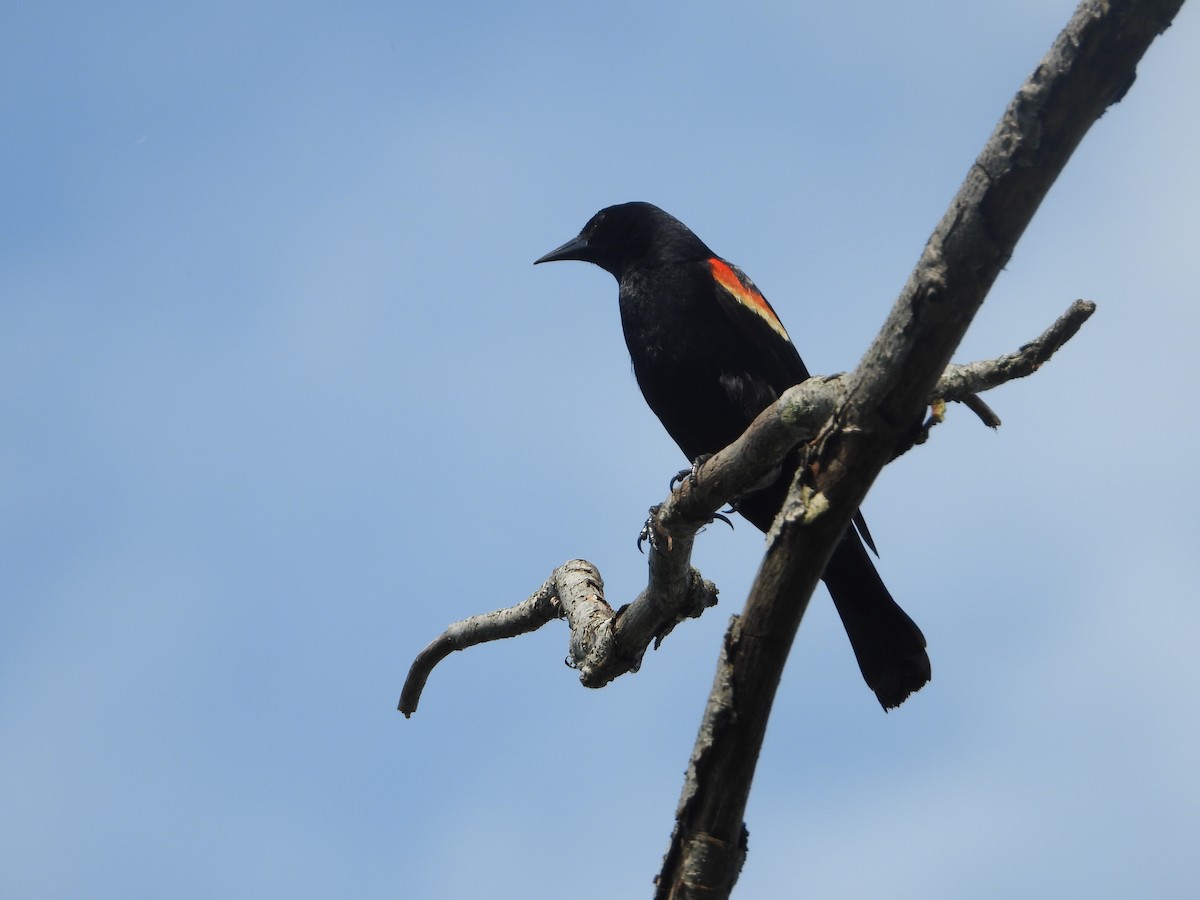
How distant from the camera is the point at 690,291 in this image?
16.7 ft

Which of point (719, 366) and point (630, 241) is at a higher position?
point (630, 241)

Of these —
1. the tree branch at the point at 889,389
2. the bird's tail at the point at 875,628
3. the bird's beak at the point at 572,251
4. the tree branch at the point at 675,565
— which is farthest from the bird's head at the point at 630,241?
the tree branch at the point at 889,389

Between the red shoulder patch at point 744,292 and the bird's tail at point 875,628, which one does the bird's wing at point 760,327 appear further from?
the bird's tail at point 875,628

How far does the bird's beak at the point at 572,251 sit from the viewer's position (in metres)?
6.36

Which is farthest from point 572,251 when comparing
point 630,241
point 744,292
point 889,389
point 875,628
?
point 889,389

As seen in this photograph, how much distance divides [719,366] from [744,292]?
1.77ft

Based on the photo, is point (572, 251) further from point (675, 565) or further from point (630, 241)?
point (675, 565)

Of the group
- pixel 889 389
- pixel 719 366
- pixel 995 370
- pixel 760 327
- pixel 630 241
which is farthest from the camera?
pixel 630 241

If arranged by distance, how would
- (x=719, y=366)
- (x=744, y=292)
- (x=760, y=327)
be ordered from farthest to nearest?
(x=744, y=292), (x=760, y=327), (x=719, y=366)

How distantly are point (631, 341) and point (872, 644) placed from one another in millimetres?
1887

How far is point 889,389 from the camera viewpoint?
2.14m

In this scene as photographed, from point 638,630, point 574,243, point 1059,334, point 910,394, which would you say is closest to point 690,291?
point 574,243

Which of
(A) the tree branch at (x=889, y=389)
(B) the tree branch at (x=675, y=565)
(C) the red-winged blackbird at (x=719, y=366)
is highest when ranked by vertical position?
(C) the red-winged blackbird at (x=719, y=366)

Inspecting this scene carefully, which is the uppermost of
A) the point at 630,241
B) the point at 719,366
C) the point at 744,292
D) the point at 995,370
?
the point at 630,241
